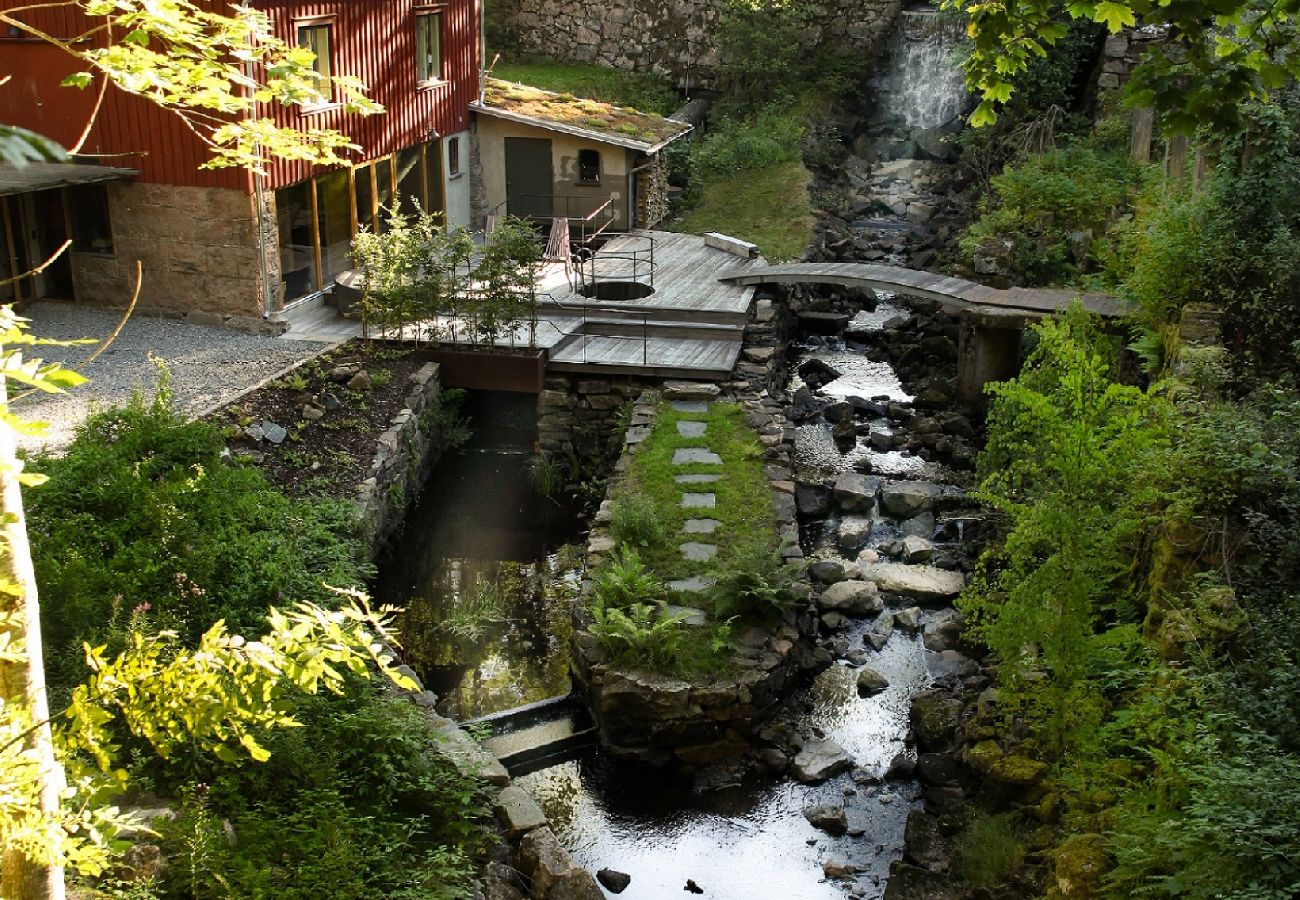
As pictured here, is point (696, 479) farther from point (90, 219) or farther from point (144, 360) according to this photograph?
point (90, 219)

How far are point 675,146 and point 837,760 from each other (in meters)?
18.2

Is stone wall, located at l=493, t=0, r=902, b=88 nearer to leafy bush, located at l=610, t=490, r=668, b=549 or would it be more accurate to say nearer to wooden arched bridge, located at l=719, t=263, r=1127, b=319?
wooden arched bridge, located at l=719, t=263, r=1127, b=319

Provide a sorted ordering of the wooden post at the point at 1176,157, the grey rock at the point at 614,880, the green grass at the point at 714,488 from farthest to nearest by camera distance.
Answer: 1. the wooden post at the point at 1176,157
2. the green grass at the point at 714,488
3. the grey rock at the point at 614,880

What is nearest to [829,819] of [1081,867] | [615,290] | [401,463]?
[1081,867]

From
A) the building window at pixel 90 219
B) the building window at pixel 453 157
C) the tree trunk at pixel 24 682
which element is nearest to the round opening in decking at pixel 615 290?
the building window at pixel 453 157

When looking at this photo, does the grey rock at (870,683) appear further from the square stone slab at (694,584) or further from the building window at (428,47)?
the building window at (428,47)

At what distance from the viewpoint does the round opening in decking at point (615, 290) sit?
63.1ft

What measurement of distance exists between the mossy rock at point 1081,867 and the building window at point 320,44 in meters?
14.0

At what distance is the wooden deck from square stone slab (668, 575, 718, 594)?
203 inches

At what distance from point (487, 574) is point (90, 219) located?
8.47 meters

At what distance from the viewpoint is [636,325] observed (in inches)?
707

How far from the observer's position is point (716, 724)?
10656 millimetres

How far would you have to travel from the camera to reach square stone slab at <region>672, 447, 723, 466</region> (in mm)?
14480

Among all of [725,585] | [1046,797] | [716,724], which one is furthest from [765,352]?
[1046,797]
